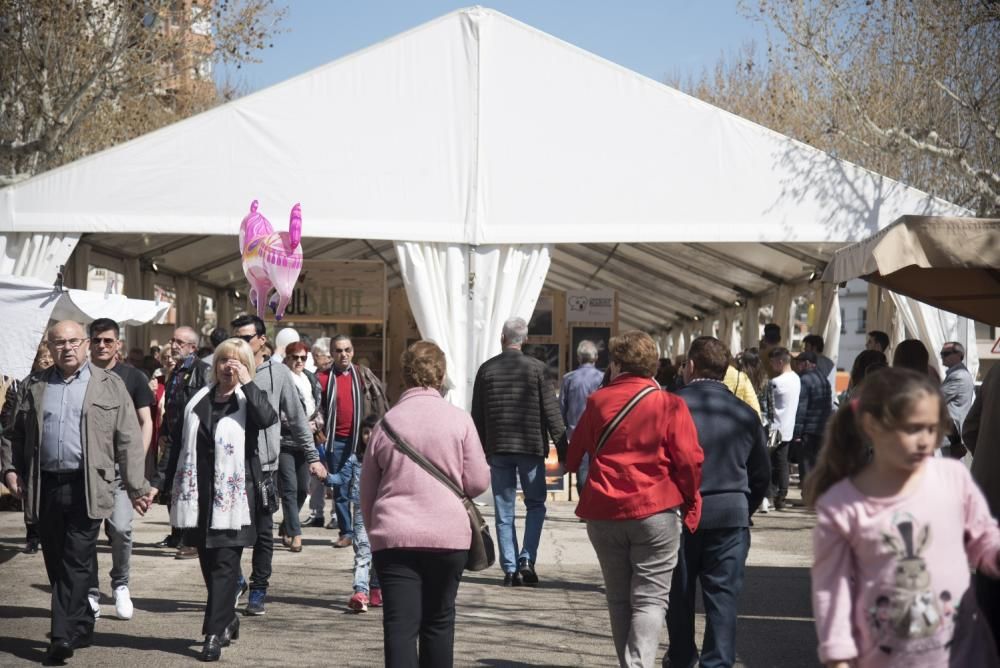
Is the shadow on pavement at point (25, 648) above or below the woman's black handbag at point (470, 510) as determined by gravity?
below

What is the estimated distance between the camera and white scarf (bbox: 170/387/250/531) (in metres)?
7.41

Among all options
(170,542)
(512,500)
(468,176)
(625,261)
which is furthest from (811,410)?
(170,542)

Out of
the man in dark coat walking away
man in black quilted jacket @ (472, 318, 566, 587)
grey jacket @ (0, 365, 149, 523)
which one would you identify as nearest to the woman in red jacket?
the man in dark coat walking away

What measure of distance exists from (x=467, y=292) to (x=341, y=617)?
253 inches

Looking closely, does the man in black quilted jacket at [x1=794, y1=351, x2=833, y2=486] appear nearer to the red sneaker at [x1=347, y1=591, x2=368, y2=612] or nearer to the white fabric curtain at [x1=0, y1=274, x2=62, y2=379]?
the red sneaker at [x1=347, y1=591, x2=368, y2=612]

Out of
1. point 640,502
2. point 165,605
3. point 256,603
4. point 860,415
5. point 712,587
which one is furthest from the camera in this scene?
point 165,605

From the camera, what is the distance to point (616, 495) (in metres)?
6.38

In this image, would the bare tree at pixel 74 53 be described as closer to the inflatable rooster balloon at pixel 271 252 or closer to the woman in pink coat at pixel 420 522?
the inflatable rooster balloon at pixel 271 252

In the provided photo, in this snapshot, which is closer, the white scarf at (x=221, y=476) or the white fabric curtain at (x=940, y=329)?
the white scarf at (x=221, y=476)

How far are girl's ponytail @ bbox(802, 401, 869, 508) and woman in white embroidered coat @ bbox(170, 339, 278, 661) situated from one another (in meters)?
4.10

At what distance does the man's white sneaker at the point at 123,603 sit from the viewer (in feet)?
28.5

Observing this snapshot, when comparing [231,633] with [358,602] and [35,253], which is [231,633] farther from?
[35,253]

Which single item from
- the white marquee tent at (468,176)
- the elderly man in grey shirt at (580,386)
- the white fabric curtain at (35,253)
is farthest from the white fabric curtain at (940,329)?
the white fabric curtain at (35,253)

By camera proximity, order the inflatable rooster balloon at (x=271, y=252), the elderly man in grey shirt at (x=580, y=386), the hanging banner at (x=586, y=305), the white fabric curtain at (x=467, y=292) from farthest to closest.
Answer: the hanging banner at (x=586, y=305) → the white fabric curtain at (x=467, y=292) → the inflatable rooster balloon at (x=271, y=252) → the elderly man in grey shirt at (x=580, y=386)
